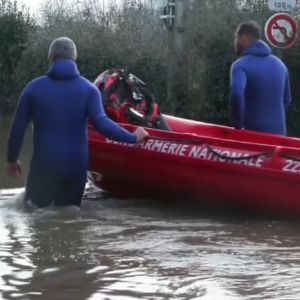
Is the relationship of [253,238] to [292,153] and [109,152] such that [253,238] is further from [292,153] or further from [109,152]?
[109,152]

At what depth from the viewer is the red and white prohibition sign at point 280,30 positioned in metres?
14.2

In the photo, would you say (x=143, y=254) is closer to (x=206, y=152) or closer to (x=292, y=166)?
(x=292, y=166)

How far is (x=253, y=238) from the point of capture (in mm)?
7945

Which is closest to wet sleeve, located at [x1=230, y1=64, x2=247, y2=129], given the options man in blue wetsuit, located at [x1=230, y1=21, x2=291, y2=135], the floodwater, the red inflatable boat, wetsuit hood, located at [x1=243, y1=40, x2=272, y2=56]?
man in blue wetsuit, located at [x1=230, y1=21, x2=291, y2=135]

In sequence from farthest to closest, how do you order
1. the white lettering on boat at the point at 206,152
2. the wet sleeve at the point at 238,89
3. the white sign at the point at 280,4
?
the white sign at the point at 280,4 < the wet sleeve at the point at 238,89 < the white lettering on boat at the point at 206,152

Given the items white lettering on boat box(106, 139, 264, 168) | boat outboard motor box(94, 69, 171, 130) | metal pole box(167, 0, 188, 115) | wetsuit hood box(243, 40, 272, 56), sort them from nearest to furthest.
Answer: white lettering on boat box(106, 139, 264, 168) → wetsuit hood box(243, 40, 272, 56) → boat outboard motor box(94, 69, 171, 130) → metal pole box(167, 0, 188, 115)

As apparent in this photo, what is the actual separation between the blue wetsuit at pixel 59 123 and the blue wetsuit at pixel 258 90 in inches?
59.8

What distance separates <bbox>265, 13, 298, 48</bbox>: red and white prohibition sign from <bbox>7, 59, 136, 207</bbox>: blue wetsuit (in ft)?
20.1

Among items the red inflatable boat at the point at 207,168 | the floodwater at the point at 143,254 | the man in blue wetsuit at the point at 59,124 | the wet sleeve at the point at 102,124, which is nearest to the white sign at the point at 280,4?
the red inflatable boat at the point at 207,168

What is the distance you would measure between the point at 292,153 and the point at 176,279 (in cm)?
262

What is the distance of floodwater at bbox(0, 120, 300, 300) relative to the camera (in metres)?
6.09

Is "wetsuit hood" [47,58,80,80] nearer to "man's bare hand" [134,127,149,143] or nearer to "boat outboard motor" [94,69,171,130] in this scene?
"man's bare hand" [134,127,149,143]

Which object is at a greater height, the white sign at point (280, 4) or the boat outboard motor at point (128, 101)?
the white sign at point (280, 4)

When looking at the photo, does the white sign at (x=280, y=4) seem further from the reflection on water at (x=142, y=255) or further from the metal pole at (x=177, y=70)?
the reflection on water at (x=142, y=255)
